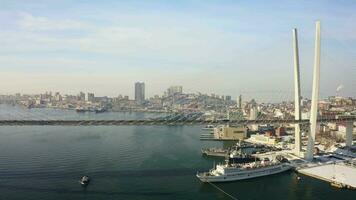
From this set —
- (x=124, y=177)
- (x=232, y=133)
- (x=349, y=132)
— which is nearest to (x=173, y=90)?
(x=232, y=133)

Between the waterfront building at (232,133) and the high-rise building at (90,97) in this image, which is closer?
the waterfront building at (232,133)

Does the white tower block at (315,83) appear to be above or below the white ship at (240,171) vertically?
above

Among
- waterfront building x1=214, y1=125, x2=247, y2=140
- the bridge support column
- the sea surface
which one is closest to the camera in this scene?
the sea surface

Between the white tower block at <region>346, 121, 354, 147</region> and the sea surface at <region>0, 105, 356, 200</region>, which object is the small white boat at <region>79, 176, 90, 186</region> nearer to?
the sea surface at <region>0, 105, 356, 200</region>

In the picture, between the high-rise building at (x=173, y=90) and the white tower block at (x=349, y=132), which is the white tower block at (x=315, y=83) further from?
the high-rise building at (x=173, y=90)

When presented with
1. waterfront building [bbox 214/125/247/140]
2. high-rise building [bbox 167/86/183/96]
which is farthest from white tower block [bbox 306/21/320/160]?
high-rise building [bbox 167/86/183/96]

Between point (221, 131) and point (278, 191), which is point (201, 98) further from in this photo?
point (278, 191)

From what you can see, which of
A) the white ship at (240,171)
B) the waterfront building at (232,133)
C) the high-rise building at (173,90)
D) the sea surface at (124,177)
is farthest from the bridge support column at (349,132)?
the high-rise building at (173,90)

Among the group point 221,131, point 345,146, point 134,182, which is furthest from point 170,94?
point 134,182
